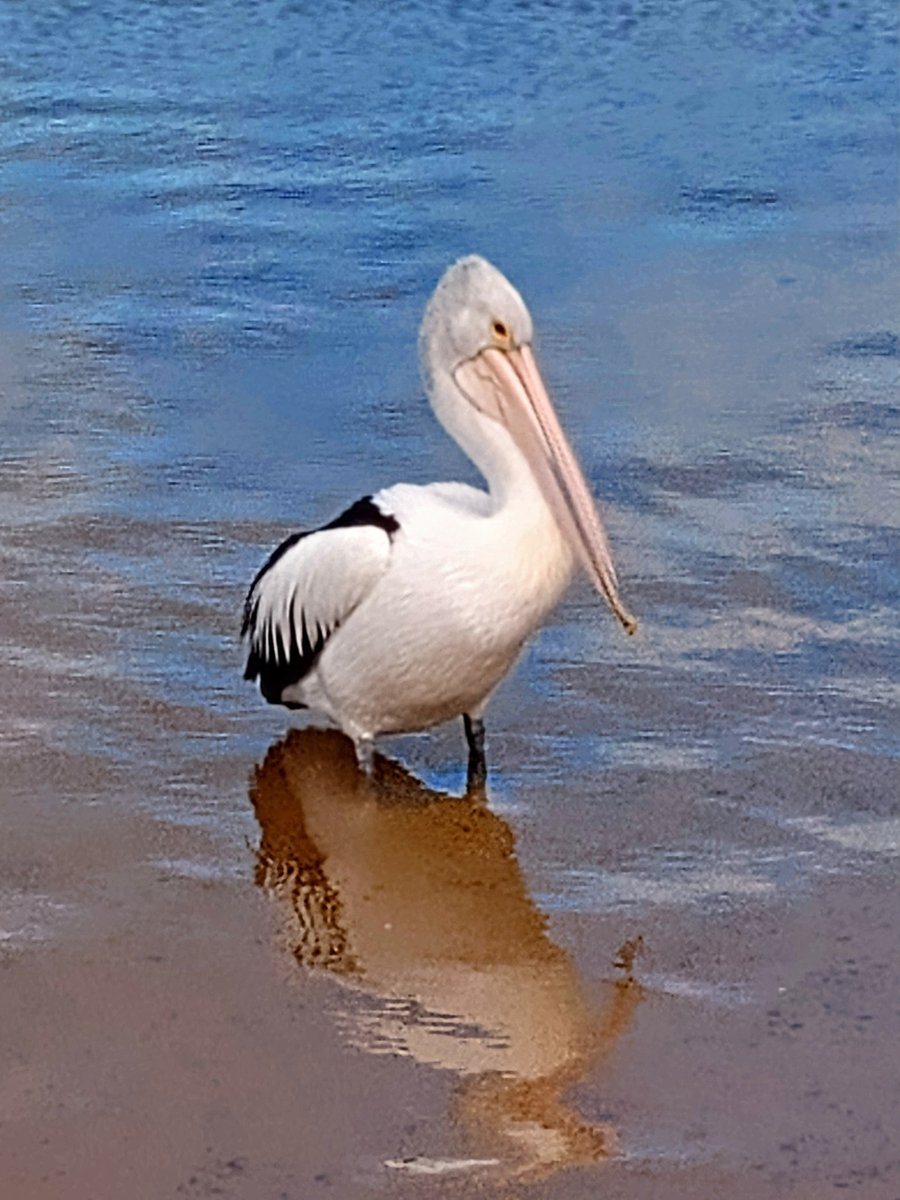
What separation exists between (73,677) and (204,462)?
1421mm

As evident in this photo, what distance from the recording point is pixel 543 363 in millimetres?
7312

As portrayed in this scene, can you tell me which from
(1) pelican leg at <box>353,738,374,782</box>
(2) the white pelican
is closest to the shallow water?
(1) pelican leg at <box>353,738,374,782</box>

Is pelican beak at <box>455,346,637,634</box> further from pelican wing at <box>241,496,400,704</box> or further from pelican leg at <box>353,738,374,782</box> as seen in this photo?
pelican leg at <box>353,738,374,782</box>

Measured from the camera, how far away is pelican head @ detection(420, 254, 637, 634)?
468 centimetres

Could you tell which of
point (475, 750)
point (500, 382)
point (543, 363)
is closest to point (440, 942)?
point (475, 750)

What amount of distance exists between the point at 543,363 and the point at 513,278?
918 millimetres

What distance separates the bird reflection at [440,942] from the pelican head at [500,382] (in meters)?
0.64

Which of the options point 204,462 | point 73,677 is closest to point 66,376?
point 204,462

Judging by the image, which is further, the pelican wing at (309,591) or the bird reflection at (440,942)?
the pelican wing at (309,591)

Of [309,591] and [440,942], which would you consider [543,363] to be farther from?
[440,942]

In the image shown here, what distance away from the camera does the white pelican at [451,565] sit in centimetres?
460

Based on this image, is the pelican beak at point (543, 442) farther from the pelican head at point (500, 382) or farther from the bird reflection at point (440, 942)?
the bird reflection at point (440, 942)

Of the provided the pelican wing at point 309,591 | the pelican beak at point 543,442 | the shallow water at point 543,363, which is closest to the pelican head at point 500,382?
the pelican beak at point 543,442

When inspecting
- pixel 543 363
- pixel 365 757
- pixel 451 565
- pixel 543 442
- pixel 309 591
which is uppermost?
pixel 543 442
